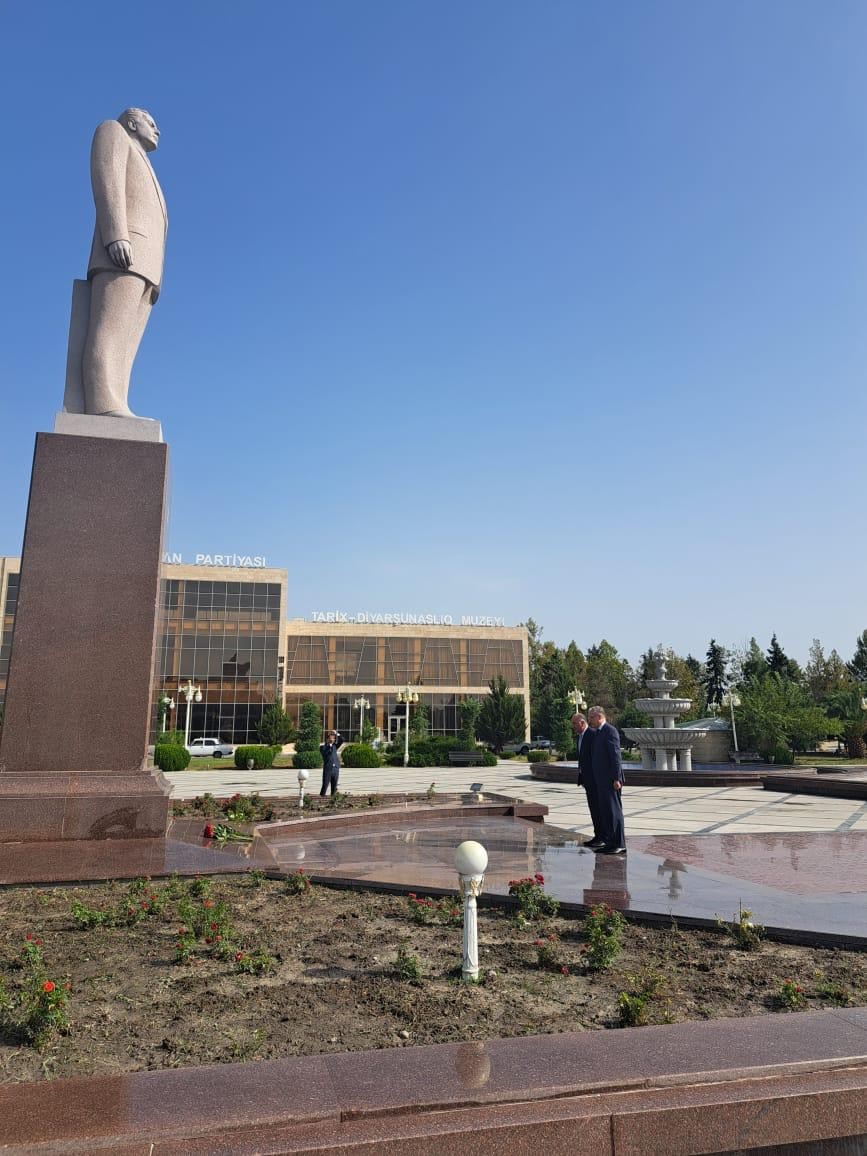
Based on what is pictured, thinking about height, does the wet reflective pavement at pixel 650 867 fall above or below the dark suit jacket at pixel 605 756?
below

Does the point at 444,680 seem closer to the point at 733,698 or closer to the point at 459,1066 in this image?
the point at 733,698

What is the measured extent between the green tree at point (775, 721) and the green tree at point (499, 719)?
1786 centimetres

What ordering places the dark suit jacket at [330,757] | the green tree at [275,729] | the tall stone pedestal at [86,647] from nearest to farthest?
the tall stone pedestal at [86,647] → the dark suit jacket at [330,757] → the green tree at [275,729]

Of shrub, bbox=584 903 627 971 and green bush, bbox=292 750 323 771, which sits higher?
shrub, bbox=584 903 627 971

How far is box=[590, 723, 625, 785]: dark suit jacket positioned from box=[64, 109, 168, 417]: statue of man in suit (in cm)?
624

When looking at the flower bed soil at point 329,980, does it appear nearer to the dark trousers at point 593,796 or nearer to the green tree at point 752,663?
the dark trousers at point 593,796

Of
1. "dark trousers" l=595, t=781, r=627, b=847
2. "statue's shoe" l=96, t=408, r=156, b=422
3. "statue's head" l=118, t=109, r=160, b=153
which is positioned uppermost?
"statue's head" l=118, t=109, r=160, b=153

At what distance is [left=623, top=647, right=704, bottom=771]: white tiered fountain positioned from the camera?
22.5 m

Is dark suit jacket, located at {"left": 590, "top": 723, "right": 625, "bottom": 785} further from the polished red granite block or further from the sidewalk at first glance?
the polished red granite block

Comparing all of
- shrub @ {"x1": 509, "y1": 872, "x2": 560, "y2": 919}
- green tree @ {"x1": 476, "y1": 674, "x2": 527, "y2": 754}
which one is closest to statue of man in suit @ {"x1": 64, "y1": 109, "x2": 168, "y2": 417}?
shrub @ {"x1": 509, "y1": 872, "x2": 560, "y2": 919}

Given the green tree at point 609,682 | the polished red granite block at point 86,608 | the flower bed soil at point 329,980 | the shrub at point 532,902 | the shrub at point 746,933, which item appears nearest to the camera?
the flower bed soil at point 329,980

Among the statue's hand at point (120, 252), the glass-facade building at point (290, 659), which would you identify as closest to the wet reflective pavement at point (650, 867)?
the statue's hand at point (120, 252)

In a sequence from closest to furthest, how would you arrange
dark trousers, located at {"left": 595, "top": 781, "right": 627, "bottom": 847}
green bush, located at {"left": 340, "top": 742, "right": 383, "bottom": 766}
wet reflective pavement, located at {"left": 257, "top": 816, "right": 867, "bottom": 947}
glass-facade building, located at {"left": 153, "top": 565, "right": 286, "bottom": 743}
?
wet reflective pavement, located at {"left": 257, "top": 816, "right": 867, "bottom": 947}, dark trousers, located at {"left": 595, "top": 781, "right": 627, "bottom": 847}, green bush, located at {"left": 340, "top": 742, "right": 383, "bottom": 766}, glass-facade building, located at {"left": 153, "top": 565, "right": 286, "bottom": 743}

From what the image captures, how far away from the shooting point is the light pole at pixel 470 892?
3.79 meters
